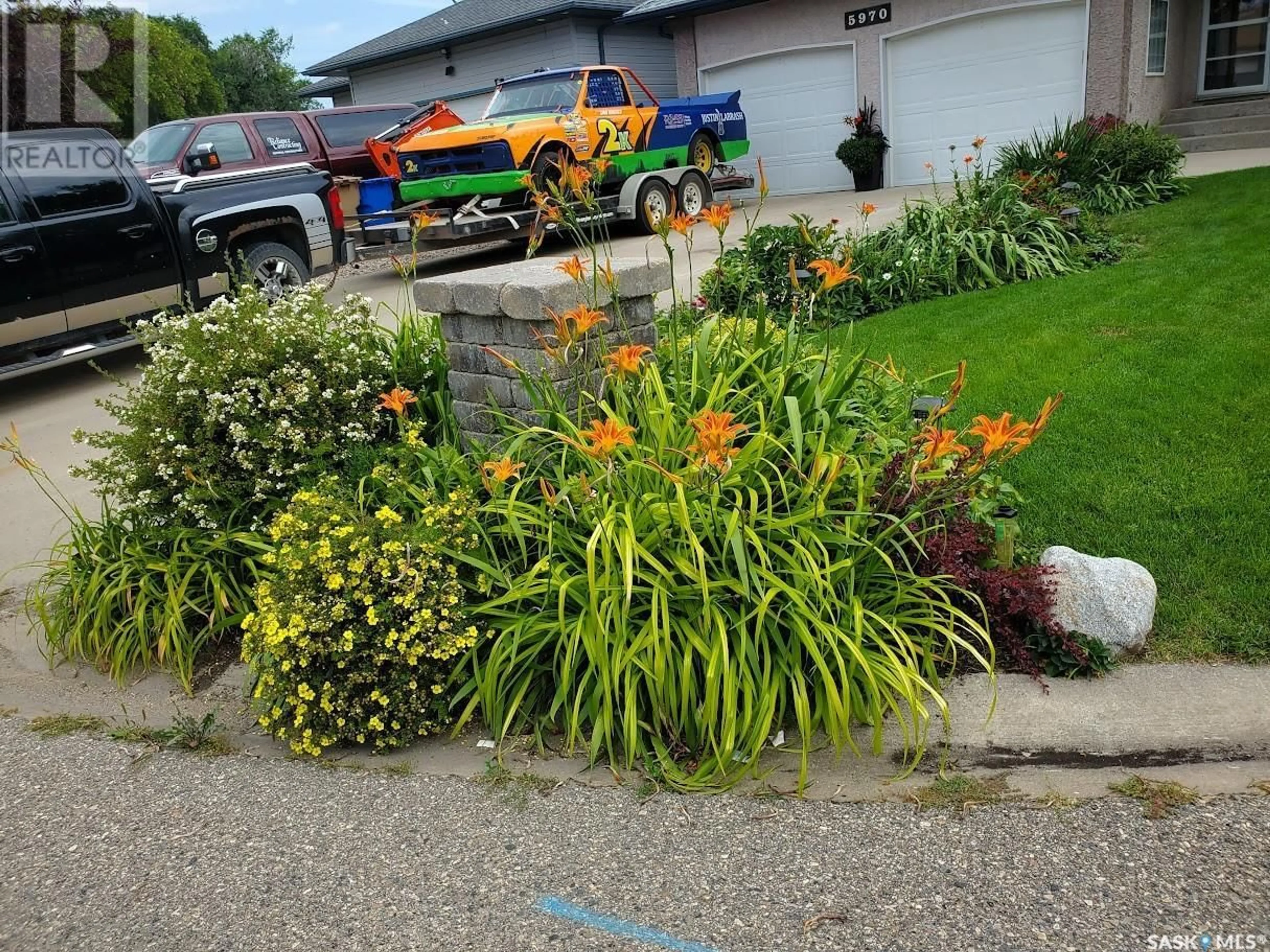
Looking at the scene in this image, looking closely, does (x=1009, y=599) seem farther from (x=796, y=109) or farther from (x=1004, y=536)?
(x=796, y=109)

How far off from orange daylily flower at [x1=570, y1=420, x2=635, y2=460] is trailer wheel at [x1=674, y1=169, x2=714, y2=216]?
12.0 metres

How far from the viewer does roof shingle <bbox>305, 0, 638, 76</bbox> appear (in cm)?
2064

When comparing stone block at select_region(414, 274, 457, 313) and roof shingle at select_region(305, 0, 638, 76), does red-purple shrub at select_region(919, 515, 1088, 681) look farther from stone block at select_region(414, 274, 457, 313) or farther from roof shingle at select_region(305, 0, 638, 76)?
roof shingle at select_region(305, 0, 638, 76)

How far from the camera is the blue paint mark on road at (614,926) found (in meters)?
2.43

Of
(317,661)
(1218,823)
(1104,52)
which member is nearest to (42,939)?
(317,661)

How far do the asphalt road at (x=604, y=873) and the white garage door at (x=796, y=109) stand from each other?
50.9 ft

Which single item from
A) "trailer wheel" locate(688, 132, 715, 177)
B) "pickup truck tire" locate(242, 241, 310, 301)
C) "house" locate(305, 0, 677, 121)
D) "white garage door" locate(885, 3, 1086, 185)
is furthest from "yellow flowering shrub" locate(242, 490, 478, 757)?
"house" locate(305, 0, 677, 121)

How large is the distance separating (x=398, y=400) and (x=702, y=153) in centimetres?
1260

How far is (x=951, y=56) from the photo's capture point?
15.7 meters

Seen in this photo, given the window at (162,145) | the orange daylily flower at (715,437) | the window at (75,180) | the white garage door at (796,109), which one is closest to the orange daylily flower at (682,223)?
the orange daylily flower at (715,437)

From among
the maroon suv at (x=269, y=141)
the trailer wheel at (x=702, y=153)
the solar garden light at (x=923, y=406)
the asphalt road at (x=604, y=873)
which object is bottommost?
the asphalt road at (x=604, y=873)

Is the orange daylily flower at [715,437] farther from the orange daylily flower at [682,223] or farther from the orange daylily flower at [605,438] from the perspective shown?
the orange daylily flower at [682,223]

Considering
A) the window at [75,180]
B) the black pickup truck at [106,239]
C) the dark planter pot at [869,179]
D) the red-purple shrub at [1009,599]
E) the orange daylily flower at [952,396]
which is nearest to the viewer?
the orange daylily flower at [952,396]

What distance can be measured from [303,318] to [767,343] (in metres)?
2.14
